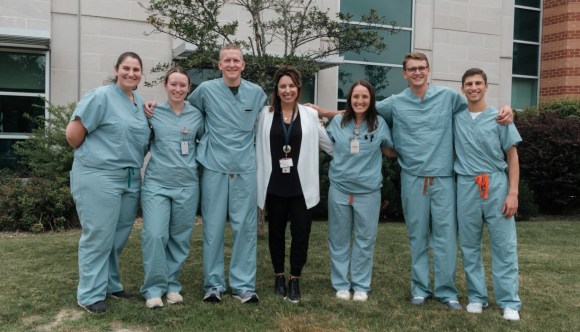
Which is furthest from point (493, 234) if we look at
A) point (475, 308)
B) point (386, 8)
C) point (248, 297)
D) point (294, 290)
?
point (386, 8)

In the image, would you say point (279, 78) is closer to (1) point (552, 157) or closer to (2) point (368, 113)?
(2) point (368, 113)

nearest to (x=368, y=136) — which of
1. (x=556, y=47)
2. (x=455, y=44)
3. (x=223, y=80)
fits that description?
(x=223, y=80)

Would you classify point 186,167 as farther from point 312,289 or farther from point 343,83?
point 343,83

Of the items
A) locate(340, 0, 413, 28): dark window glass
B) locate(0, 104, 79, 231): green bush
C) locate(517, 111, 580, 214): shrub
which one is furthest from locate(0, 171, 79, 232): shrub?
locate(517, 111, 580, 214): shrub

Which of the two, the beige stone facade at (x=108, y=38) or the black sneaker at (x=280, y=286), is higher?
the beige stone facade at (x=108, y=38)

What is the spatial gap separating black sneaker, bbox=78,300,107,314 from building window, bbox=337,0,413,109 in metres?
8.06

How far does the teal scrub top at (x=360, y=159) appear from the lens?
14.2 feet

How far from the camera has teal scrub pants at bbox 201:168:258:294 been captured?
4.21 m

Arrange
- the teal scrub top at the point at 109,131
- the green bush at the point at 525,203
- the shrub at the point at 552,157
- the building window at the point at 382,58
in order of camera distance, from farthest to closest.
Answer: the building window at the point at 382,58, the shrub at the point at 552,157, the green bush at the point at 525,203, the teal scrub top at the point at 109,131

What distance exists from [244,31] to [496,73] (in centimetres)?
607

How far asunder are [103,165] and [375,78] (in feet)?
28.1

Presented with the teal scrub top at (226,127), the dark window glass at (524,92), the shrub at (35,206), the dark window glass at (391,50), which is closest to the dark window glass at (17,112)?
the shrub at (35,206)

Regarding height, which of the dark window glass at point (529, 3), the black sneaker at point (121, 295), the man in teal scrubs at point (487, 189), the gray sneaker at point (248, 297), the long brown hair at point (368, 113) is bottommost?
the black sneaker at point (121, 295)

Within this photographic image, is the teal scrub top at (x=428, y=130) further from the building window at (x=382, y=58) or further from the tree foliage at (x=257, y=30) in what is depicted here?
the building window at (x=382, y=58)
